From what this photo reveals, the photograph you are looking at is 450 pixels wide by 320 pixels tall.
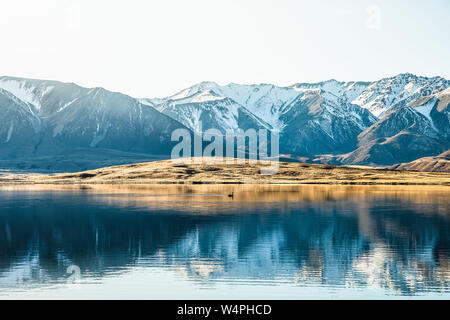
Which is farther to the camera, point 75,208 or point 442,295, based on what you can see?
point 75,208

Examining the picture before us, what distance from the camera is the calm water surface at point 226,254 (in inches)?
1687

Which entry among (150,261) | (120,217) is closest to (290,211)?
(120,217)

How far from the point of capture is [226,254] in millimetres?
58281

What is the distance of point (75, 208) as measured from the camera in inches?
4508

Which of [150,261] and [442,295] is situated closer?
[442,295]

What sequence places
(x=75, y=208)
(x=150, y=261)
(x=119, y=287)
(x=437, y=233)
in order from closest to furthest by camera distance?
(x=119, y=287) < (x=150, y=261) < (x=437, y=233) < (x=75, y=208)

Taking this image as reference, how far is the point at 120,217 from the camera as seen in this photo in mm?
94562

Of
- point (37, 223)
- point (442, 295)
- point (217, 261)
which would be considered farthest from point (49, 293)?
point (37, 223)

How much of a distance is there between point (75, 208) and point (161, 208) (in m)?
20.5

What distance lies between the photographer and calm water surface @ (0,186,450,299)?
42844mm
